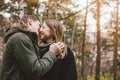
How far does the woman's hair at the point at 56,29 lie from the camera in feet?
14.0

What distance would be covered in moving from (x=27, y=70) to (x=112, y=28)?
32.4 m

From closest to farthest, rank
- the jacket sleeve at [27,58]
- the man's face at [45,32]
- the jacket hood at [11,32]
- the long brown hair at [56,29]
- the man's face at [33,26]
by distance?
the jacket sleeve at [27,58]
the jacket hood at [11,32]
the man's face at [33,26]
the long brown hair at [56,29]
the man's face at [45,32]

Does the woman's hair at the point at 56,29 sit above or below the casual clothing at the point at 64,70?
above

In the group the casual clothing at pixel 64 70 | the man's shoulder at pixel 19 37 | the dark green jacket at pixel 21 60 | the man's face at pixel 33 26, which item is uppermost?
the man's face at pixel 33 26

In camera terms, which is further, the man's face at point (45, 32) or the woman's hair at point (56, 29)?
the man's face at point (45, 32)

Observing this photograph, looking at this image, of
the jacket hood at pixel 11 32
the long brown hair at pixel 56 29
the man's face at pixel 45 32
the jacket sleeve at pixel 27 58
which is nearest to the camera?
the jacket sleeve at pixel 27 58

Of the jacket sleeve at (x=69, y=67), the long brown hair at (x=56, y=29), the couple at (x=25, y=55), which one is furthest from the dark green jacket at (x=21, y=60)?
the jacket sleeve at (x=69, y=67)

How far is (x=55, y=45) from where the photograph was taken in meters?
3.36

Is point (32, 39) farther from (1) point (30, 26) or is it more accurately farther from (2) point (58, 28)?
(2) point (58, 28)

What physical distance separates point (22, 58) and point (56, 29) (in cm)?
136

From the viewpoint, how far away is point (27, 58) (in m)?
2.98

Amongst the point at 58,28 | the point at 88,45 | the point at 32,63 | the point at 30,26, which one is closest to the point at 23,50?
the point at 32,63

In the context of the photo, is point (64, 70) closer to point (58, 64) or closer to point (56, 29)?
point (58, 64)

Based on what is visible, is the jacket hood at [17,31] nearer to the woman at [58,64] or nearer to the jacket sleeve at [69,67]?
the woman at [58,64]
